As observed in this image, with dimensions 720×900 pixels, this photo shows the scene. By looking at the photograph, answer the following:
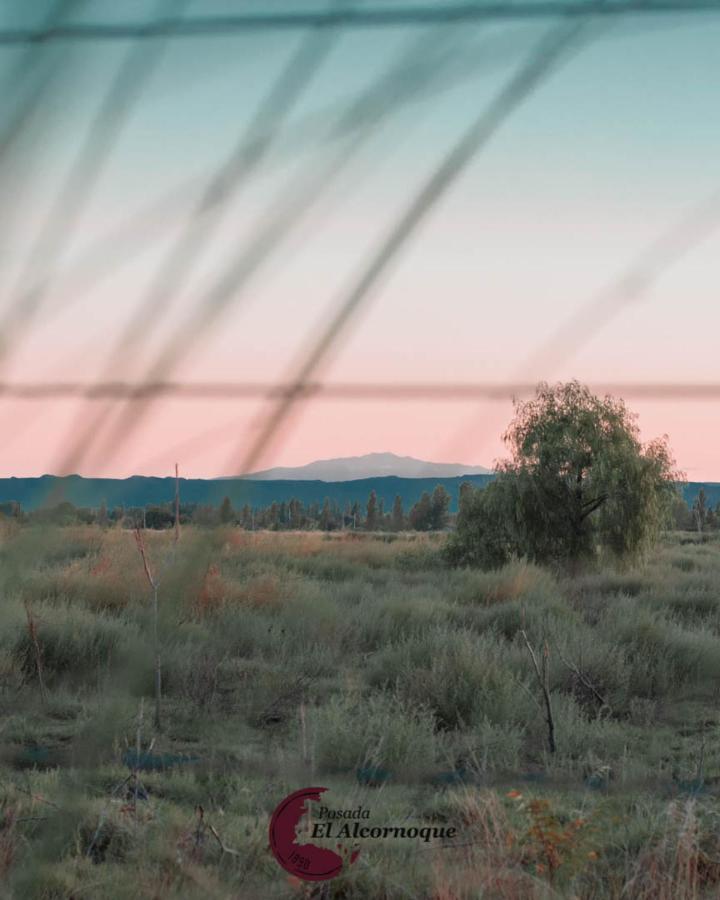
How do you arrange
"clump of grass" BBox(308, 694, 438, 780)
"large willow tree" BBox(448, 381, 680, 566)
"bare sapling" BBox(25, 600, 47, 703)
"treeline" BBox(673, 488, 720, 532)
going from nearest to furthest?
"clump of grass" BBox(308, 694, 438, 780)
"bare sapling" BBox(25, 600, 47, 703)
"large willow tree" BBox(448, 381, 680, 566)
"treeline" BBox(673, 488, 720, 532)

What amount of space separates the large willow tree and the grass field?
6.26 meters

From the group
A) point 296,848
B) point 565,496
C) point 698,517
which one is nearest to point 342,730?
point 296,848

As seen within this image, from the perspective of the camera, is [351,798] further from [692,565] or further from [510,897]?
[692,565]

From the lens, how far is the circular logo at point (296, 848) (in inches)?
56.6

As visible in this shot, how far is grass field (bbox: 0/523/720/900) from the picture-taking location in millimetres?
2139

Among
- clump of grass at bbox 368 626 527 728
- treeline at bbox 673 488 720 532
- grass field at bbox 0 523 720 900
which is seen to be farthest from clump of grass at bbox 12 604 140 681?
treeline at bbox 673 488 720 532

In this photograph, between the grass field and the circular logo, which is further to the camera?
the grass field

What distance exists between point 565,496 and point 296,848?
18687mm

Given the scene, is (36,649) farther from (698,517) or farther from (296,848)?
(698,517)

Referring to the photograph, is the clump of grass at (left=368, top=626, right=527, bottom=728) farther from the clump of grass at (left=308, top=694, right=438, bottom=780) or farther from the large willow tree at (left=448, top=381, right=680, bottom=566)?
the large willow tree at (left=448, top=381, right=680, bottom=566)

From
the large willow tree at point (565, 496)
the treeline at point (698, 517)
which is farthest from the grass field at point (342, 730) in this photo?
the treeline at point (698, 517)

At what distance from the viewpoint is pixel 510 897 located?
2096 mm

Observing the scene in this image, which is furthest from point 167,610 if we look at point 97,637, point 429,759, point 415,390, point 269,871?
point 97,637

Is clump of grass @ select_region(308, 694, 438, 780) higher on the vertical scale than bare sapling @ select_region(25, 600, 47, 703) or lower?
lower
